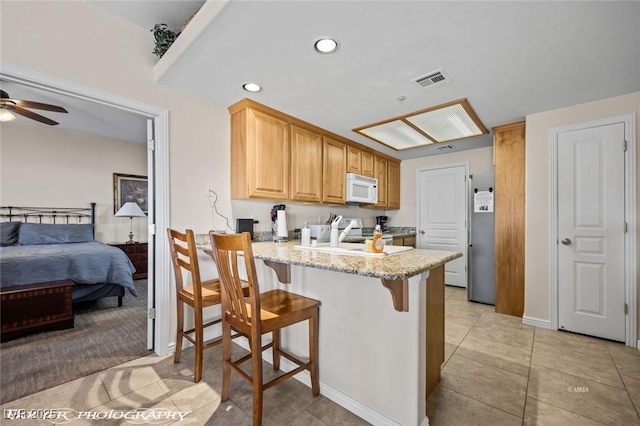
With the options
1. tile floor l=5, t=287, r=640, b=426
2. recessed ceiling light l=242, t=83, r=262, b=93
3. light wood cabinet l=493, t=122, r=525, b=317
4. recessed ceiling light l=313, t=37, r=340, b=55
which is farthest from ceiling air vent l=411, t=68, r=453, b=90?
A: tile floor l=5, t=287, r=640, b=426

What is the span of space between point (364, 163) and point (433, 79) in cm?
204

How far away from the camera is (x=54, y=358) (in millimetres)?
2129

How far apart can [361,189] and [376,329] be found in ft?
8.72

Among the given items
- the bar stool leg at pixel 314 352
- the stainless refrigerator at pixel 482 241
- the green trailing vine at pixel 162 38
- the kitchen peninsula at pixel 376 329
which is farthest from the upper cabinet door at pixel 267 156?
the stainless refrigerator at pixel 482 241

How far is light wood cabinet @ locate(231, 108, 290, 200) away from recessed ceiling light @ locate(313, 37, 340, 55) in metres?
1.03

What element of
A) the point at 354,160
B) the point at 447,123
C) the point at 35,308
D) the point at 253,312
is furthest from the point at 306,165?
the point at 35,308

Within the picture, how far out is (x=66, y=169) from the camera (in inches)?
176

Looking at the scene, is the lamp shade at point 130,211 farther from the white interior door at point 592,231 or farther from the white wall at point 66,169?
A: the white interior door at point 592,231

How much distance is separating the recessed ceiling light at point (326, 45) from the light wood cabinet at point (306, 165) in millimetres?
1232

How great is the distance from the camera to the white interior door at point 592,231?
2.43 metres

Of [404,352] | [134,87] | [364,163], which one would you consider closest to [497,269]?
[364,163]

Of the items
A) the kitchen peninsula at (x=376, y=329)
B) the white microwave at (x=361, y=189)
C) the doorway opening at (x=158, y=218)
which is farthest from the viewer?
the white microwave at (x=361, y=189)

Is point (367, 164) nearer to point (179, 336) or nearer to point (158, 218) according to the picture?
point (158, 218)

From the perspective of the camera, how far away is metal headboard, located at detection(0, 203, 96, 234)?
13.3ft
